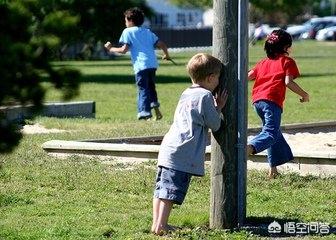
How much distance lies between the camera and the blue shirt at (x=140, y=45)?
1744 centimetres

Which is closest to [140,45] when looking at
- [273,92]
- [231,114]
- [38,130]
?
[38,130]

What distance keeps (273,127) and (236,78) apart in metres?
2.80

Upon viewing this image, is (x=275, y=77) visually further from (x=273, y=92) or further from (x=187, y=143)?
(x=187, y=143)

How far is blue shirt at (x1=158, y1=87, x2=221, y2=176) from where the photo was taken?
791cm

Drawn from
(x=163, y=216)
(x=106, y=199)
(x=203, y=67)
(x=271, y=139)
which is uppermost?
(x=203, y=67)

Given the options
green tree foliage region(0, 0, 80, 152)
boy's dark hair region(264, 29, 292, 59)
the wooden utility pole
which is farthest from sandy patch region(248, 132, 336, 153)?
green tree foliage region(0, 0, 80, 152)

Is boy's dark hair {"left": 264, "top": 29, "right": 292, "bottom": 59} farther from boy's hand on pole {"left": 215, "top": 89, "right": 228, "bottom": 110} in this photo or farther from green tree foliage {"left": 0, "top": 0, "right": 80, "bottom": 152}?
green tree foliage {"left": 0, "top": 0, "right": 80, "bottom": 152}

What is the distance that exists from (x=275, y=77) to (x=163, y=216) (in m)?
3.26

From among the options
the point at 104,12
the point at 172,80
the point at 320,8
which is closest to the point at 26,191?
the point at 172,80

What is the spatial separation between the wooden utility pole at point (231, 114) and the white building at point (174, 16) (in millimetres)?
83671

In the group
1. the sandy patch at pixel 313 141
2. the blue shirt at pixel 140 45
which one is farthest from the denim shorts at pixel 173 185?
the blue shirt at pixel 140 45

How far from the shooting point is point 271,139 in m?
10.8

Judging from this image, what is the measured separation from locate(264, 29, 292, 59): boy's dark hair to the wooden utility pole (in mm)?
2636

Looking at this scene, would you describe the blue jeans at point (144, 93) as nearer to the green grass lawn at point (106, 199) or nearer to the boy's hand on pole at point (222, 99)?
the green grass lawn at point (106, 199)
